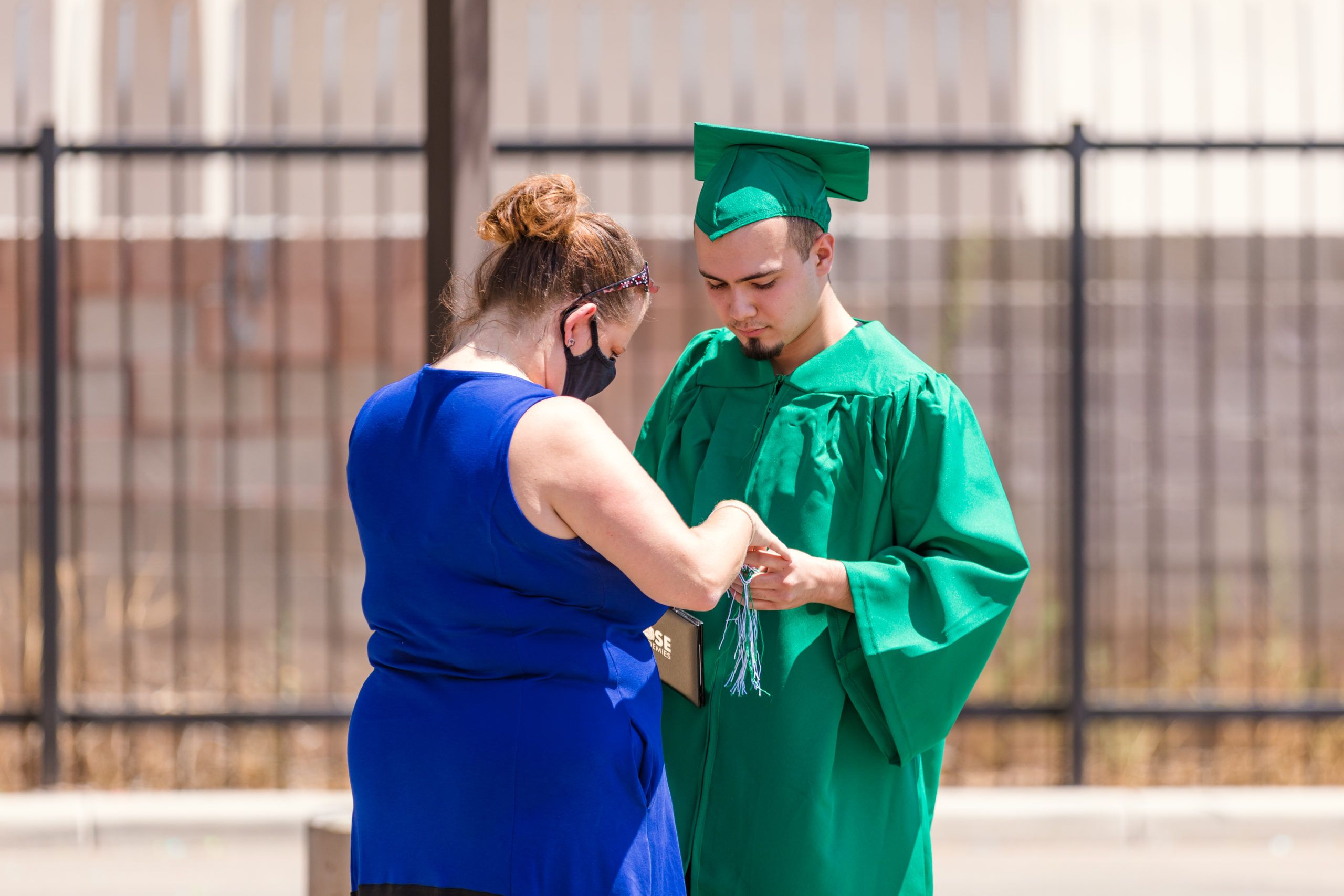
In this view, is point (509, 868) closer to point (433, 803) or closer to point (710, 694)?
point (433, 803)

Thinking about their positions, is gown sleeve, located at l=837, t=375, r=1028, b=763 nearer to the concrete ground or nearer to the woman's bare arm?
the woman's bare arm

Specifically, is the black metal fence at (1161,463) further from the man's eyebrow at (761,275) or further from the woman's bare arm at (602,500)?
the woman's bare arm at (602,500)

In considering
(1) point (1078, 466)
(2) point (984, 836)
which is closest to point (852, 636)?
Result: (2) point (984, 836)

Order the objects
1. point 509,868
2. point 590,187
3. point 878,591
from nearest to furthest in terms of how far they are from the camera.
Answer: point 509,868 → point 878,591 → point 590,187

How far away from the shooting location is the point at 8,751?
216 inches

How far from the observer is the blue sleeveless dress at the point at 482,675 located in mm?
1794

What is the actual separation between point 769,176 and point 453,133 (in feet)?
2.81

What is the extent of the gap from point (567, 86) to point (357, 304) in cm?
191

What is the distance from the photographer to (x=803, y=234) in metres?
2.19

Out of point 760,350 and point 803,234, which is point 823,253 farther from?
point 760,350

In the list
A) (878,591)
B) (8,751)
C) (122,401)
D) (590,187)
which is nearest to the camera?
(878,591)

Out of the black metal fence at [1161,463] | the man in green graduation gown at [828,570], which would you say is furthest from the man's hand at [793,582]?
the black metal fence at [1161,463]

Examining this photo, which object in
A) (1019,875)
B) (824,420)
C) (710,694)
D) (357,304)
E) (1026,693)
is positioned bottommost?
(1019,875)

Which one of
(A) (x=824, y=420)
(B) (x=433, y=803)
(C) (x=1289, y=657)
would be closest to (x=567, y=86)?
(C) (x=1289, y=657)
